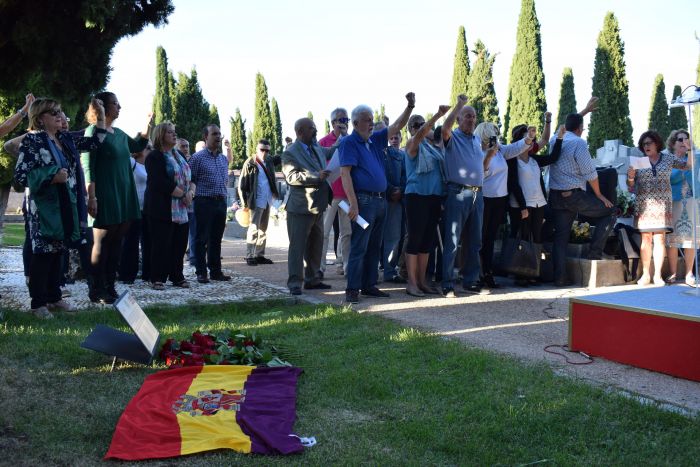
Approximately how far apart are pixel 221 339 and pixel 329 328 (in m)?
1.13

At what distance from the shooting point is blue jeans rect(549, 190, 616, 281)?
8555mm

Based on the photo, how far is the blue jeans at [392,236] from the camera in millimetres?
8805

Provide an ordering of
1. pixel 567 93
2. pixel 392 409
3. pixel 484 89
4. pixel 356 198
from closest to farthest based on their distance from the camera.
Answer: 1. pixel 392 409
2. pixel 356 198
3. pixel 484 89
4. pixel 567 93

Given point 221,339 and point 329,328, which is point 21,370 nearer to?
point 221,339

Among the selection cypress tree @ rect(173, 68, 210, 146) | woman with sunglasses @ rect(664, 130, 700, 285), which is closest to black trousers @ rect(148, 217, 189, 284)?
woman with sunglasses @ rect(664, 130, 700, 285)

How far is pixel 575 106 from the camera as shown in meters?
41.3

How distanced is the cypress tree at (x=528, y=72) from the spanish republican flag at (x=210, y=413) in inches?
1276

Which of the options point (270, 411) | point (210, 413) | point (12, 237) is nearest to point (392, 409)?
point (270, 411)

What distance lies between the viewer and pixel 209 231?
8.77 meters

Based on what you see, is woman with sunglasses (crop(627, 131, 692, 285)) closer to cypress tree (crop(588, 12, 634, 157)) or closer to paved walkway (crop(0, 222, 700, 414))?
paved walkway (crop(0, 222, 700, 414))

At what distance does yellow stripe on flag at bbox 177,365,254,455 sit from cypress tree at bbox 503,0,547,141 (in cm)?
3256

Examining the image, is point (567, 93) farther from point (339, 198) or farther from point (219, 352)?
point (219, 352)

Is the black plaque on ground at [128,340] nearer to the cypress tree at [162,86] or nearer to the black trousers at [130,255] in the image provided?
the black trousers at [130,255]

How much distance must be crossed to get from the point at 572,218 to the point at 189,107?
28705 mm
